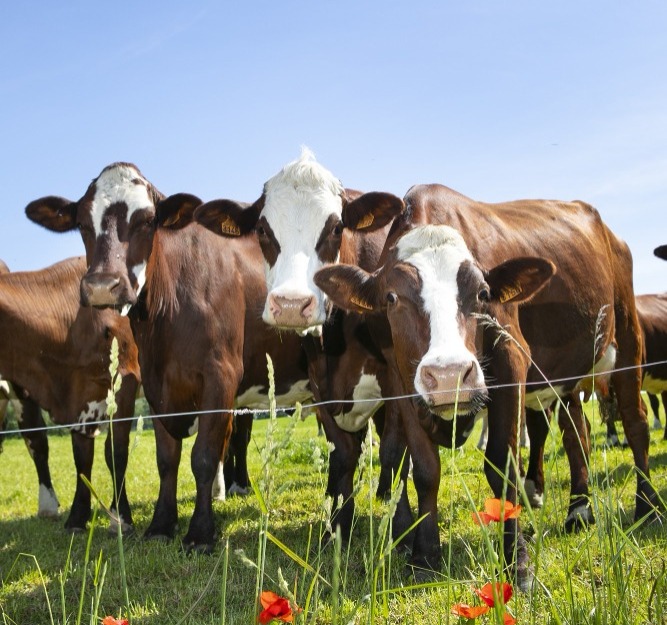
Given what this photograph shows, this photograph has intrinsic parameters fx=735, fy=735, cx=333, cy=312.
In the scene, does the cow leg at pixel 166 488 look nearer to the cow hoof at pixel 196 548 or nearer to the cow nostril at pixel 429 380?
the cow hoof at pixel 196 548

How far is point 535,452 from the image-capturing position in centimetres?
702

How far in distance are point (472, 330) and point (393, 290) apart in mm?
528

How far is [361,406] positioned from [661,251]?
3943 mm

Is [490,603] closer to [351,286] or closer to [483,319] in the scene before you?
[483,319]

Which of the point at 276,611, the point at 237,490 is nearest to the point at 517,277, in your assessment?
the point at 276,611

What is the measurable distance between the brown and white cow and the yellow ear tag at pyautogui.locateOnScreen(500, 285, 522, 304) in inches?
84.4

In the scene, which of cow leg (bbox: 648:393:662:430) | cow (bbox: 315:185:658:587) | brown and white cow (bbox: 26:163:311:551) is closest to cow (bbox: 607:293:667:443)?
cow leg (bbox: 648:393:662:430)

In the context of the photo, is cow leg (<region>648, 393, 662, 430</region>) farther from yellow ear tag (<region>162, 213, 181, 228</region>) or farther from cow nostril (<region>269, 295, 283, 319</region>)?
cow nostril (<region>269, 295, 283, 319</region>)

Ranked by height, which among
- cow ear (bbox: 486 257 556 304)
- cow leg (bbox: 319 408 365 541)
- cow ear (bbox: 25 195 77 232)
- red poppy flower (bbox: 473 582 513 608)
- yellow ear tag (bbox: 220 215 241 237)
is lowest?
cow leg (bbox: 319 408 365 541)

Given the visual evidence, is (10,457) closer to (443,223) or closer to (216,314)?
(216,314)

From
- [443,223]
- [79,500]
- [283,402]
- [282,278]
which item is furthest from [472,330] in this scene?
[79,500]

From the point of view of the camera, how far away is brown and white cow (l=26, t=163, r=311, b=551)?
544cm

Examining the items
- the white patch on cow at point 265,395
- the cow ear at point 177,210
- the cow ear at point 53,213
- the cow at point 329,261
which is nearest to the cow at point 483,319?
the cow at point 329,261

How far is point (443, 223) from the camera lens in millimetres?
4824
